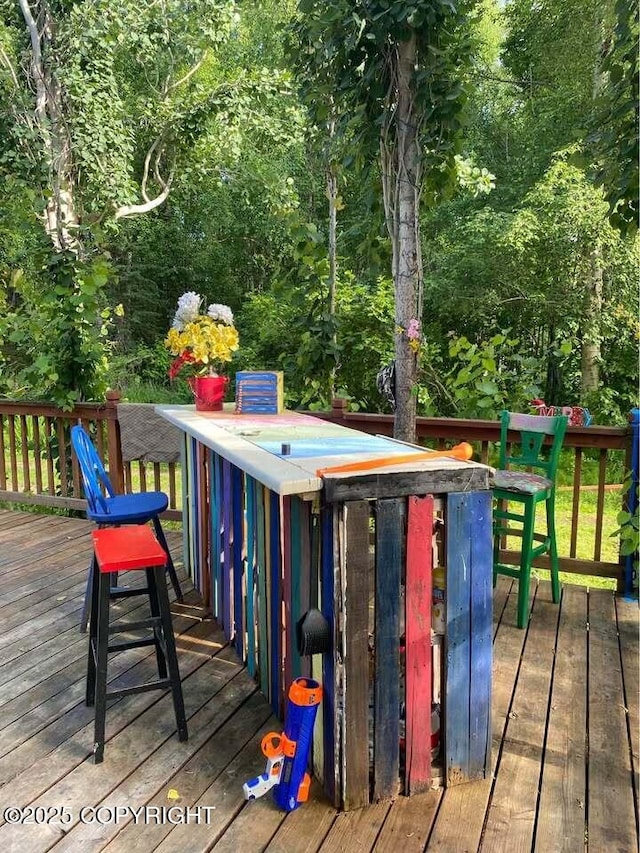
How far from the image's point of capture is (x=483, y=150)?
35.0ft

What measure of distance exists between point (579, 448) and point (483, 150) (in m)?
8.69

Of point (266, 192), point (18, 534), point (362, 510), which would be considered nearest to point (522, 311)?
point (266, 192)

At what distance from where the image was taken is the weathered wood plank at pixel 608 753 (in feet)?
5.65

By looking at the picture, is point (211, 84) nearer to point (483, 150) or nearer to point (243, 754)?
point (483, 150)

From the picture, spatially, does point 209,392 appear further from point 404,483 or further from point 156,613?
point 404,483

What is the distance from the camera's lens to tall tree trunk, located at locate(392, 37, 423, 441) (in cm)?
347

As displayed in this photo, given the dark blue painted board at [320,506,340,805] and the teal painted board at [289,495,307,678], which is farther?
the teal painted board at [289,495,307,678]

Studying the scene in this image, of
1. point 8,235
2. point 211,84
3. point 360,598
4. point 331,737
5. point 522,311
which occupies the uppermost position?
point 211,84

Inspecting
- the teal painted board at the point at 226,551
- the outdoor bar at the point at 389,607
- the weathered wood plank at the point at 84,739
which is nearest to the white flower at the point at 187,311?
the teal painted board at the point at 226,551

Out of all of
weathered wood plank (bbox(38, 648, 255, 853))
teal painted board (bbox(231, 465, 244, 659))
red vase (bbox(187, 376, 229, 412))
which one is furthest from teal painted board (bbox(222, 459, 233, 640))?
red vase (bbox(187, 376, 229, 412))

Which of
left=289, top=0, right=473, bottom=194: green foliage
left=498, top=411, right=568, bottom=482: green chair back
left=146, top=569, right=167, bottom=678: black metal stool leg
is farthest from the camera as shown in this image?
left=289, top=0, right=473, bottom=194: green foliage

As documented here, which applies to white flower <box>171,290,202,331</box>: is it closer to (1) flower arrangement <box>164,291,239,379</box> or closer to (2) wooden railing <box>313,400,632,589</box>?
(1) flower arrangement <box>164,291,239,379</box>

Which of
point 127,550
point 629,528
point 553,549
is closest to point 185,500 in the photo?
point 127,550

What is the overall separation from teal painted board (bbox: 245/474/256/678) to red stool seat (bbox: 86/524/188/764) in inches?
13.5
